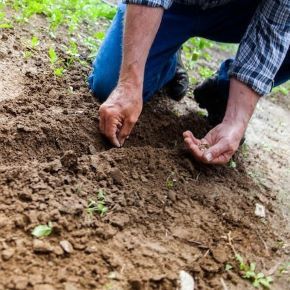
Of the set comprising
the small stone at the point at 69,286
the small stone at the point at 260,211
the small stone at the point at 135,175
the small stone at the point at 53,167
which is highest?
the small stone at the point at 53,167

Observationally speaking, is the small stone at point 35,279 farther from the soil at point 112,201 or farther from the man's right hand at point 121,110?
the man's right hand at point 121,110

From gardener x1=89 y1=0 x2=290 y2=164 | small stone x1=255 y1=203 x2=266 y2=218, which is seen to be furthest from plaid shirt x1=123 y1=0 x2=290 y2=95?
small stone x1=255 y1=203 x2=266 y2=218

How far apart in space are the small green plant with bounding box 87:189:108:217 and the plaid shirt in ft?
3.01

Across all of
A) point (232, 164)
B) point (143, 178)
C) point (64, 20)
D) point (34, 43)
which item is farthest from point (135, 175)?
point (64, 20)

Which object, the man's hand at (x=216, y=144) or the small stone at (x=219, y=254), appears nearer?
the small stone at (x=219, y=254)

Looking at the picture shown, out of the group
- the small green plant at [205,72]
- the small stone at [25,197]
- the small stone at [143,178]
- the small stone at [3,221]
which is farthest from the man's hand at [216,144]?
the small green plant at [205,72]

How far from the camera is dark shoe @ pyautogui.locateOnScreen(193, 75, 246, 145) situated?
2416 mm

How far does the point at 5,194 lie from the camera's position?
1.49 metres

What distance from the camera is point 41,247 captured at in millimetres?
1334

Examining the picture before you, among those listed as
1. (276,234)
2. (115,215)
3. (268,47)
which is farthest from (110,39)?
(276,234)

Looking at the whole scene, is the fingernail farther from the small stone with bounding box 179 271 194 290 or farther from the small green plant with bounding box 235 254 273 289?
the small stone with bounding box 179 271 194 290

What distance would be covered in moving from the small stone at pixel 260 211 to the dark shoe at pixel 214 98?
24.9 inches

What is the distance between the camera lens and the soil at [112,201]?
4.43 ft

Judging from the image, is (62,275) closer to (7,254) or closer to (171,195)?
(7,254)
